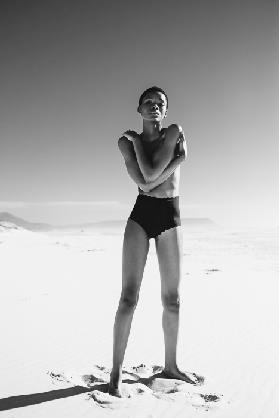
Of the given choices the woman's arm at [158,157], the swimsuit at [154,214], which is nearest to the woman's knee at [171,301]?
the swimsuit at [154,214]

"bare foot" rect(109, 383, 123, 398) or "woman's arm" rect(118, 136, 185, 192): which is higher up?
"woman's arm" rect(118, 136, 185, 192)

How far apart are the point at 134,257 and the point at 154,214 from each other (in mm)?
445

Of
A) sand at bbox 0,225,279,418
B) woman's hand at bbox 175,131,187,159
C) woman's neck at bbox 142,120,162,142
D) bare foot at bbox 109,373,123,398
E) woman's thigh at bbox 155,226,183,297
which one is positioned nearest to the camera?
sand at bbox 0,225,279,418

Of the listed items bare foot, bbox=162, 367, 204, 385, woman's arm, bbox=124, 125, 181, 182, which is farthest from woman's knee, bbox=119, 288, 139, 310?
woman's arm, bbox=124, 125, 181, 182

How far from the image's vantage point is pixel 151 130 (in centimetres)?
382

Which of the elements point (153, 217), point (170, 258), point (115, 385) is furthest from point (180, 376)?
point (153, 217)

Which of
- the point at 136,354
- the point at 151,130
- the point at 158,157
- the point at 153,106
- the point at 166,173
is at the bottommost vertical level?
the point at 136,354

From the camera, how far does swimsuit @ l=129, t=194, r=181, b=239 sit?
3.67m

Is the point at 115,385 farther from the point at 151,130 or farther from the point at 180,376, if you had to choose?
the point at 151,130

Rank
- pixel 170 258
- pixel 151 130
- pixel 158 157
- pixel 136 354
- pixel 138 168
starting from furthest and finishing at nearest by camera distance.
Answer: pixel 136 354, pixel 151 130, pixel 170 258, pixel 138 168, pixel 158 157

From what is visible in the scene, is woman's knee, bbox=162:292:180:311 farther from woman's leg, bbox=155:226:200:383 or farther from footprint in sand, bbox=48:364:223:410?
footprint in sand, bbox=48:364:223:410

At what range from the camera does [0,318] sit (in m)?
6.51

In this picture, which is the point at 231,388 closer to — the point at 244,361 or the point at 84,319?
the point at 244,361

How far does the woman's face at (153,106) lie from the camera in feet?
12.2
